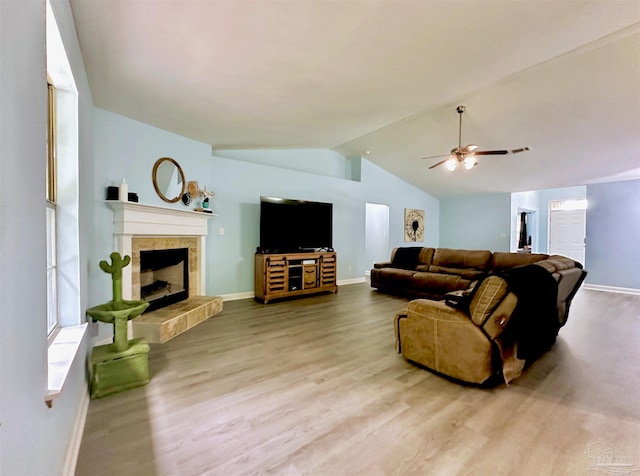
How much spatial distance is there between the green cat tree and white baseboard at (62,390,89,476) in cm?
13

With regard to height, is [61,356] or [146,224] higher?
[146,224]

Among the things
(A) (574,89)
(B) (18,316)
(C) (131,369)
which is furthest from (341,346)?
(A) (574,89)

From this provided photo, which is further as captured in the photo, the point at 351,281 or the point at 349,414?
the point at 351,281

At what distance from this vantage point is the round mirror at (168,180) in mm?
3582

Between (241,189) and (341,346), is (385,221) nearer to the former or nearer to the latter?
(241,189)

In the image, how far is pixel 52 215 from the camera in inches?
63.7

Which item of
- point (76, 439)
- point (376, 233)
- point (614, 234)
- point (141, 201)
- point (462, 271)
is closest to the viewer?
point (76, 439)

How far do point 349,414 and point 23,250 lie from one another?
185 centimetres

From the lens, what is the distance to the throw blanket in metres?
2.12

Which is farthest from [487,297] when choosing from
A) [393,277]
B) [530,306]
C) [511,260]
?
[393,277]

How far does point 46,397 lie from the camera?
999 millimetres

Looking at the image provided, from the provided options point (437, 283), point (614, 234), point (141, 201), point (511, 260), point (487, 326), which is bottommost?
point (437, 283)

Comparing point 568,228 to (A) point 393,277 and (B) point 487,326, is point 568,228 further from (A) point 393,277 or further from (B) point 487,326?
(B) point 487,326

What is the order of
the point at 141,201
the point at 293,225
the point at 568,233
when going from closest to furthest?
the point at 141,201, the point at 293,225, the point at 568,233
